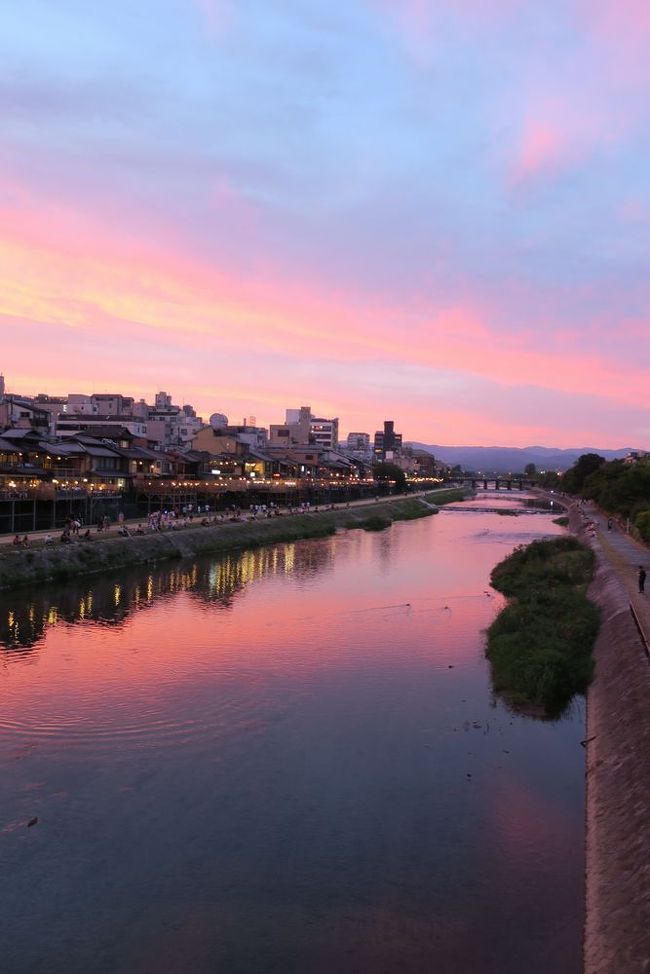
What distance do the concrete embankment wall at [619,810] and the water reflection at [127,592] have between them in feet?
65.8

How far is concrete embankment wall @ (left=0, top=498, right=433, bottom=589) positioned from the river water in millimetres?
10140

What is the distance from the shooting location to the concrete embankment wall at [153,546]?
37.5m

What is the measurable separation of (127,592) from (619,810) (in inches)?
1151

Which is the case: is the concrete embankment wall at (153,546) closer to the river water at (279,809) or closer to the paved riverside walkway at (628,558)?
the river water at (279,809)

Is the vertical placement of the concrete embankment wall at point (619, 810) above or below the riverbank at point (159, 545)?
below

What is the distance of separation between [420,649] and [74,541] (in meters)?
25.7

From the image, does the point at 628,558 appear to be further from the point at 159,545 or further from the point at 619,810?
the point at 159,545

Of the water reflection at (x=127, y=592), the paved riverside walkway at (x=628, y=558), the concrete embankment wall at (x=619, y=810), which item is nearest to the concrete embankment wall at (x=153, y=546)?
the water reflection at (x=127, y=592)

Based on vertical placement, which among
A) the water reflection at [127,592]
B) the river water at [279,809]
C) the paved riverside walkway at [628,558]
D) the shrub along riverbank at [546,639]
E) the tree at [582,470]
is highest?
the tree at [582,470]

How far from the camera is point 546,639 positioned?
24.8 m

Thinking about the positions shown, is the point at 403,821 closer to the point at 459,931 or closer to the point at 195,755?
the point at 459,931

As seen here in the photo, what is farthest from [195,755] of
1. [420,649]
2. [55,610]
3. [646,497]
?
[646,497]

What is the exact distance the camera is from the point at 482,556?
57750 mm

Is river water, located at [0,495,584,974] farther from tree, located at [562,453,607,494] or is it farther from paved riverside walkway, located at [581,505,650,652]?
tree, located at [562,453,607,494]
